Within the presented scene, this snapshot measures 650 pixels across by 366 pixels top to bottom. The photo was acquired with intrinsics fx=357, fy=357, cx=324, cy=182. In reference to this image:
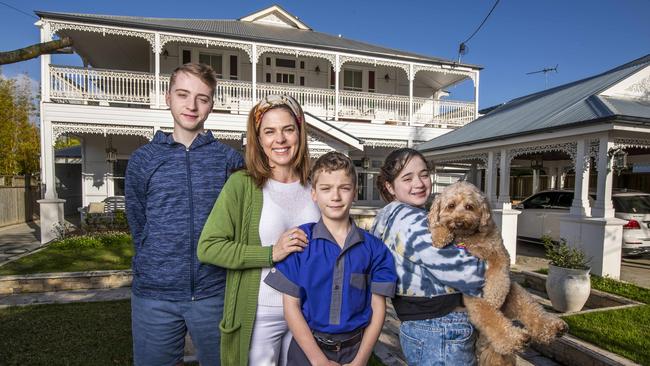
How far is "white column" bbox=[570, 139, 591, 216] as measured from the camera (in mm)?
7547

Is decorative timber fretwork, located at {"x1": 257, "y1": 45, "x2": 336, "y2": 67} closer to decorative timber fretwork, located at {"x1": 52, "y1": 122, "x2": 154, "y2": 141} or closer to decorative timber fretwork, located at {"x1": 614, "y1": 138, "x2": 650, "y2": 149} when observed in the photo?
decorative timber fretwork, located at {"x1": 52, "y1": 122, "x2": 154, "y2": 141}

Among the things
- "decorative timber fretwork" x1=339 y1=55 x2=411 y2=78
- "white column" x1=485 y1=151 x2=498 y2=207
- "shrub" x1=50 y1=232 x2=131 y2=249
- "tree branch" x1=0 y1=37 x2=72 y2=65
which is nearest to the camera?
"tree branch" x1=0 y1=37 x2=72 y2=65

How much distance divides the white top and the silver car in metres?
7.54

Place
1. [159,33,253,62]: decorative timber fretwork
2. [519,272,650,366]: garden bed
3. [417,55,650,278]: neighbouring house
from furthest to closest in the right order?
[159,33,253,62]: decorative timber fretwork
[417,55,650,278]: neighbouring house
[519,272,650,366]: garden bed

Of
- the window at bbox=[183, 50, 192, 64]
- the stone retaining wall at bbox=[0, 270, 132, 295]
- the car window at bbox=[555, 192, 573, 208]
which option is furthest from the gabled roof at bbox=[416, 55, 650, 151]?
the window at bbox=[183, 50, 192, 64]

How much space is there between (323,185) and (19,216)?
21.0 m

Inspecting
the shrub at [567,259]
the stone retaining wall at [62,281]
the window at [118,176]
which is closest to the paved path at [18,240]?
the stone retaining wall at [62,281]

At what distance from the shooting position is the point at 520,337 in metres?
1.82

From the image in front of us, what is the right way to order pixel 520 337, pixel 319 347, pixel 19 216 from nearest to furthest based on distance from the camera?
pixel 319 347, pixel 520 337, pixel 19 216

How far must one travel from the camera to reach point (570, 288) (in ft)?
17.4

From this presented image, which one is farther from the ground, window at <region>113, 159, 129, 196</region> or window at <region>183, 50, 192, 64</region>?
window at <region>183, 50, 192, 64</region>

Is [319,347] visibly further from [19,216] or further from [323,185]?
[19,216]

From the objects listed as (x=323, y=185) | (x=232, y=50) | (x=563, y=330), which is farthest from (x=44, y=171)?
(x=563, y=330)

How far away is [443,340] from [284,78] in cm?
1683
